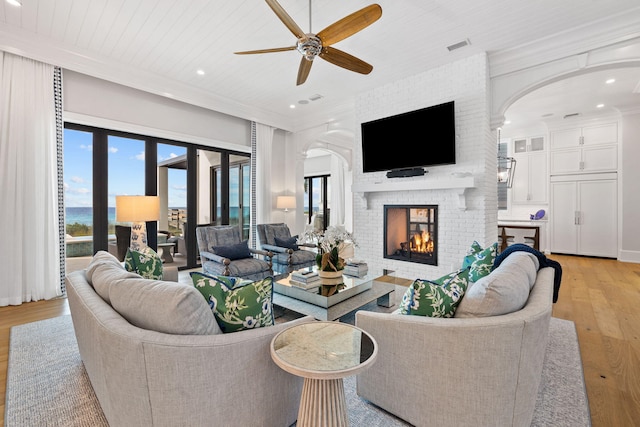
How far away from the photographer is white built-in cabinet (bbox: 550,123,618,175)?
6105mm

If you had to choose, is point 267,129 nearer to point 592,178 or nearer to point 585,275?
point 585,275

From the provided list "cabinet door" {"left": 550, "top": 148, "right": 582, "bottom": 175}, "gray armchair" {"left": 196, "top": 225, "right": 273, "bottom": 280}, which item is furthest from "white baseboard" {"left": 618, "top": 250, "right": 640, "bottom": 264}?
"gray armchair" {"left": 196, "top": 225, "right": 273, "bottom": 280}

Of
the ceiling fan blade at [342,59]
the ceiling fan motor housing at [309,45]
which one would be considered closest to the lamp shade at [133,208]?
the ceiling fan motor housing at [309,45]

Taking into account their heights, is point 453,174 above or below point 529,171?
below

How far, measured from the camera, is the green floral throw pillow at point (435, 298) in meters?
1.45

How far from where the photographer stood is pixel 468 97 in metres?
3.89

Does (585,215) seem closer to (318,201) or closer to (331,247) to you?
(331,247)

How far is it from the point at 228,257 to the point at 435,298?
3084 millimetres

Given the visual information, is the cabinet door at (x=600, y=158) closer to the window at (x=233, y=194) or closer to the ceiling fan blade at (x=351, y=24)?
the ceiling fan blade at (x=351, y=24)

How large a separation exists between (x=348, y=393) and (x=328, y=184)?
850 centimetres

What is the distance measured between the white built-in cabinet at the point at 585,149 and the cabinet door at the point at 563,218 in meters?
0.41

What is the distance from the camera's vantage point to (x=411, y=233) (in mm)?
4594

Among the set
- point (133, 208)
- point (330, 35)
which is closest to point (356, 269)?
point (330, 35)

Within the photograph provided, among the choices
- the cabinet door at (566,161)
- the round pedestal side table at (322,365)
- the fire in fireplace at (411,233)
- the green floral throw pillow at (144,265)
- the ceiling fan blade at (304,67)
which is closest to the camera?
the round pedestal side table at (322,365)
